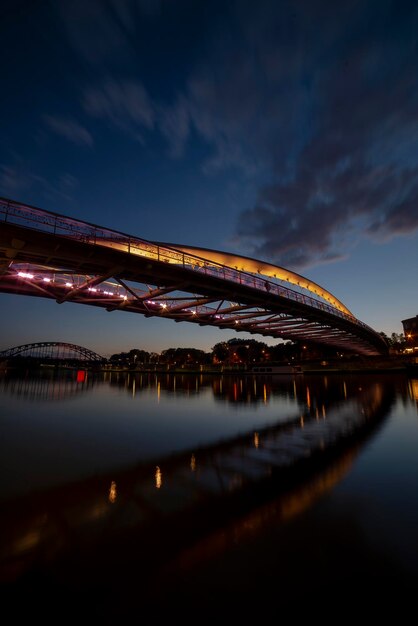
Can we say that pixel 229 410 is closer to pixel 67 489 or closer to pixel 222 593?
pixel 67 489

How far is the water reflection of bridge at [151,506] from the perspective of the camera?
4164 millimetres

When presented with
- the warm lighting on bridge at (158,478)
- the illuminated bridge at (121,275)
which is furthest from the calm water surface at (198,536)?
→ the illuminated bridge at (121,275)

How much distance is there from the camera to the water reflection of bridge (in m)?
4.16

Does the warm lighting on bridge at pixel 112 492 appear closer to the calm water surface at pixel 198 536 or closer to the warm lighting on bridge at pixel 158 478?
the calm water surface at pixel 198 536

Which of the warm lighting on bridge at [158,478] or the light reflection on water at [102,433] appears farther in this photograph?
the light reflection on water at [102,433]

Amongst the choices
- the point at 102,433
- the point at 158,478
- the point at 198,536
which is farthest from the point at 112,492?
the point at 102,433

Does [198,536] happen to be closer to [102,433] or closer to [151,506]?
[151,506]

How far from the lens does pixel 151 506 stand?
5902 mm

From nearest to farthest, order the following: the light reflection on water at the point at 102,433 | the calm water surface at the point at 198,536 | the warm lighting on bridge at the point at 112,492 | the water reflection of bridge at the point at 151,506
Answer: the calm water surface at the point at 198,536, the water reflection of bridge at the point at 151,506, the warm lighting on bridge at the point at 112,492, the light reflection on water at the point at 102,433

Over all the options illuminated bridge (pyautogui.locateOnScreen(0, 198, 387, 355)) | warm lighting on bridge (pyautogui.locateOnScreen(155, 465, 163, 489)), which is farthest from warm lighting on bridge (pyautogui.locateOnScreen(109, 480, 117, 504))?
illuminated bridge (pyautogui.locateOnScreen(0, 198, 387, 355))

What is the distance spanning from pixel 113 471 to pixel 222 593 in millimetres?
5575

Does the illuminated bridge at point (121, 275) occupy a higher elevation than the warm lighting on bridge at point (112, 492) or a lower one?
higher

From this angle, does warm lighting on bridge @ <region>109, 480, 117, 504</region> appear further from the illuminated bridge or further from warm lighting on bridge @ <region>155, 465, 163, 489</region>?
the illuminated bridge

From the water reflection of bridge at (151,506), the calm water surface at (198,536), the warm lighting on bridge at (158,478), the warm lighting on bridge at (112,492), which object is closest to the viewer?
the calm water surface at (198,536)
